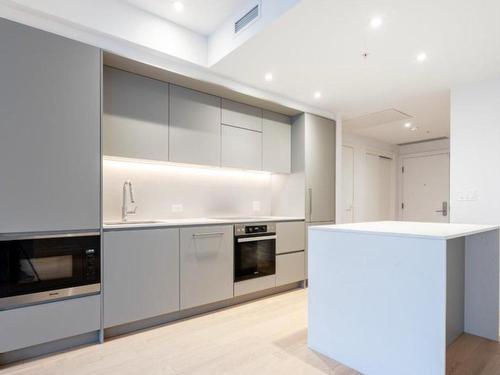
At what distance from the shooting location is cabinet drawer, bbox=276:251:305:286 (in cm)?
344

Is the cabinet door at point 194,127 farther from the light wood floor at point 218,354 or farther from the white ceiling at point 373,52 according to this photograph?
the light wood floor at point 218,354

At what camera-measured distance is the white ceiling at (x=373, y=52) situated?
6.38 ft

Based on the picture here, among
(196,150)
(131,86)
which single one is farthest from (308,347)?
(131,86)

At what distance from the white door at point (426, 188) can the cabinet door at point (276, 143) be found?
13.2 feet

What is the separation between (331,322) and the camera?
201 cm

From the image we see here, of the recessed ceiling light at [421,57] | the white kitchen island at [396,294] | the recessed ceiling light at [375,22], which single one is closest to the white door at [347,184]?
the recessed ceiling light at [421,57]

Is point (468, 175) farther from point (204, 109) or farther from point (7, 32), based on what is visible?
point (7, 32)

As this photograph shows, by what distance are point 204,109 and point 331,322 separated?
2.38 meters

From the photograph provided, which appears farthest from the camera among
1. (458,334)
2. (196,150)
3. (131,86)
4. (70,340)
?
(196,150)

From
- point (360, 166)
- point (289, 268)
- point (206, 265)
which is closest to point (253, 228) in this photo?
point (206, 265)

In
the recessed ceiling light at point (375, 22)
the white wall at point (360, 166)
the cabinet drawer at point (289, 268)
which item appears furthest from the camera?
the white wall at point (360, 166)

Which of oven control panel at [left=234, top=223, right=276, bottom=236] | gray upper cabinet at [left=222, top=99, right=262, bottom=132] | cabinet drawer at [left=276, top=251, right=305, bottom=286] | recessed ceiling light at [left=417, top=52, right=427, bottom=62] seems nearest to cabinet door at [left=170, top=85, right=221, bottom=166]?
gray upper cabinet at [left=222, top=99, right=262, bottom=132]

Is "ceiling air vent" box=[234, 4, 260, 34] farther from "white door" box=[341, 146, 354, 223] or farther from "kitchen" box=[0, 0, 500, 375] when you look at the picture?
"white door" box=[341, 146, 354, 223]

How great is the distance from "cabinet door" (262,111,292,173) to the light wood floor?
189 cm
